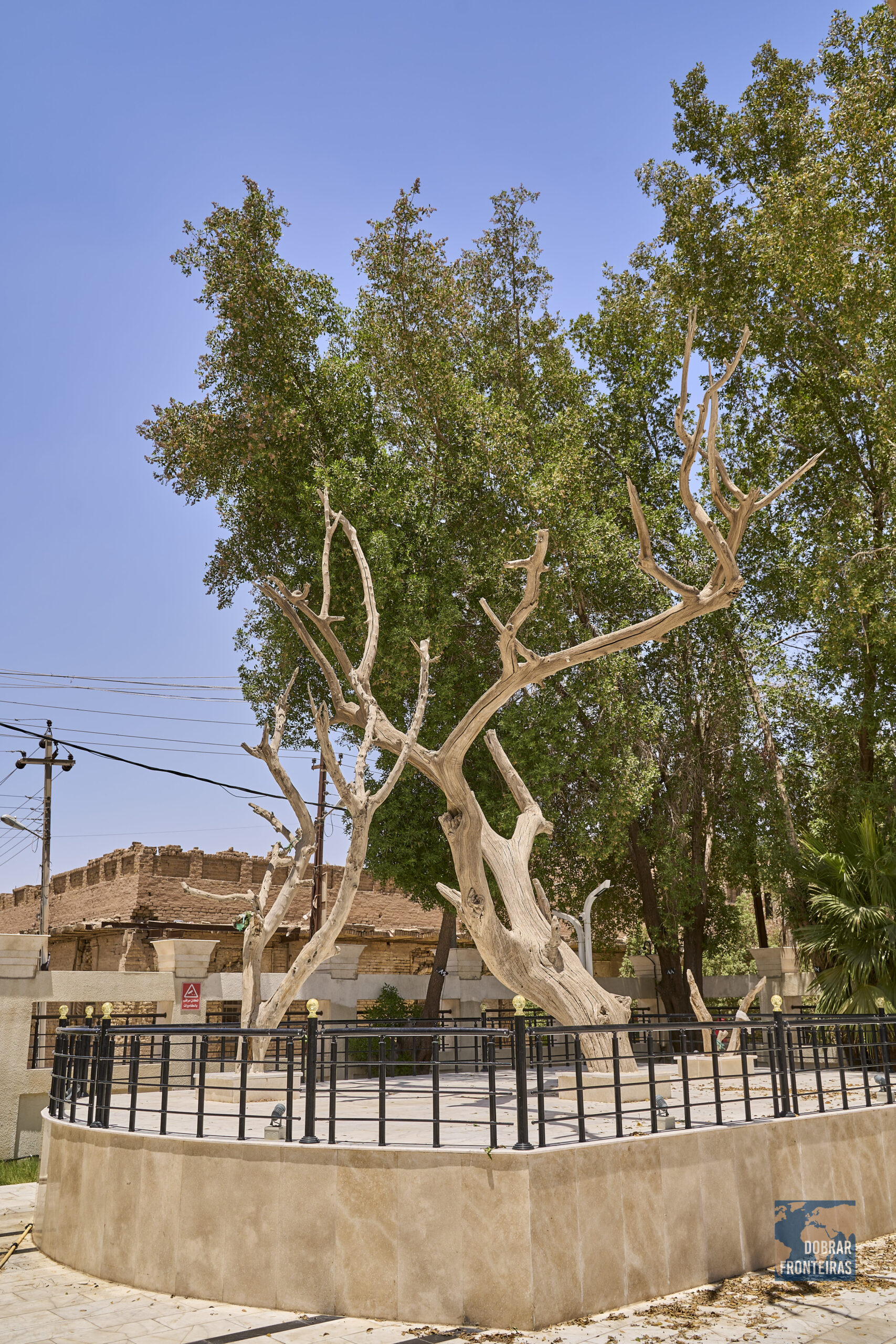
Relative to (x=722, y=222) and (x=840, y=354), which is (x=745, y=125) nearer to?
(x=722, y=222)

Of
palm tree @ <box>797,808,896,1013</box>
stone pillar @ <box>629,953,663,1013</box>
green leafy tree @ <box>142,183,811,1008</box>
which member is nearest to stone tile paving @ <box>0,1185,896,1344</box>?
palm tree @ <box>797,808,896,1013</box>

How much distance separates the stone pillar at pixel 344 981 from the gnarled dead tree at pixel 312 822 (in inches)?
209

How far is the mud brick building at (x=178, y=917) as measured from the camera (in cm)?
2531

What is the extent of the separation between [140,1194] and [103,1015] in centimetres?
172

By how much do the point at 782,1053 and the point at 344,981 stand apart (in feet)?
43.2

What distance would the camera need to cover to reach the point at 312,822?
14.8 m

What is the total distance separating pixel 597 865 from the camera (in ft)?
76.9

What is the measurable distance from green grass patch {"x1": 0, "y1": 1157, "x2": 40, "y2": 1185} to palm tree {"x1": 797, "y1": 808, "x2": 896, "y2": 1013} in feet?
36.4

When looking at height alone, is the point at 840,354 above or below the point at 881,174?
below

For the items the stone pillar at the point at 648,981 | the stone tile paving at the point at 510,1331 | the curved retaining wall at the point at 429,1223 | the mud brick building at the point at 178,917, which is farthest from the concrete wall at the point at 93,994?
the stone tile paving at the point at 510,1331

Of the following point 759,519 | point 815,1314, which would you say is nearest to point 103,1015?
point 815,1314

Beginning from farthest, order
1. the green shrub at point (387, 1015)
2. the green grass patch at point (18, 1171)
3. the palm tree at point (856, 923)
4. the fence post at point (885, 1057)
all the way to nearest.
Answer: the green shrub at point (387, 1015)
the palm tree at point (856, 923)
the green grass patch at point (18, 1171)
the fence post at point (885, 1057)

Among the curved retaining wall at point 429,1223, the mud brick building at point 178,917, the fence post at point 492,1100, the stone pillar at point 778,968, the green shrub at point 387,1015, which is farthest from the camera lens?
the mud brick building at point 178,917

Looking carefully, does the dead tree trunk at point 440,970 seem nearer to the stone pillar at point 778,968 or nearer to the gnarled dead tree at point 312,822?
the stone pillar at point 778,968
